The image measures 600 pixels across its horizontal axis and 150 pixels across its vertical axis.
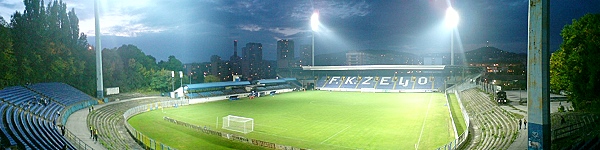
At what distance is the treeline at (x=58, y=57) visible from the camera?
30.7 m

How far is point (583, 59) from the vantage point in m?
19.9

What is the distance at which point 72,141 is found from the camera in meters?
17.6

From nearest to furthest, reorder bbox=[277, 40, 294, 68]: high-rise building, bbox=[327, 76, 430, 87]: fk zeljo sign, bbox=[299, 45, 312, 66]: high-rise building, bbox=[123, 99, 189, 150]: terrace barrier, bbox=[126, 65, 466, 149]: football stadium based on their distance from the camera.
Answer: bbox=[123, 99, 189, 150]: terrace barrier
bbox=[126, 65, 466, 149]: football stadium
bbox=[327, 76, 430, 87]: fk zeljo sign
bbox=[299, 45, 312, 66]: high-rise building
bbox=[277, 40, 294, 68]: high-rise building

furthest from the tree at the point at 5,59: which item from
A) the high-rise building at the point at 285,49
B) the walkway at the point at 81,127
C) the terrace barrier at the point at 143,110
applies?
the high-rise building at the point at 285,49

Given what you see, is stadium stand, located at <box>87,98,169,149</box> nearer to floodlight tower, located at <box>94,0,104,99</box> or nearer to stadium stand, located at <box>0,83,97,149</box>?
stadium stand, located at <box>0,83,97,149</box>

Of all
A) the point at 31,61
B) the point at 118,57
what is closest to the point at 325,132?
the point at 31,61

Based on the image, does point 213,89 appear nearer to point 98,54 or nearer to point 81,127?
point 98,54

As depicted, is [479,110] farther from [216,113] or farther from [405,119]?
[216,113]

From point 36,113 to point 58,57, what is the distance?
17.3m

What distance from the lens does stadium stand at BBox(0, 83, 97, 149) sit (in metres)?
14.0

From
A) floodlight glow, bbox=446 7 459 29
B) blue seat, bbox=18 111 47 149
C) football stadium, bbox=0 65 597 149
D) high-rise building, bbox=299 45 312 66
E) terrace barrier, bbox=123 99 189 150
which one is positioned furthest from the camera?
high-rise building, bbox=299 45 312 66

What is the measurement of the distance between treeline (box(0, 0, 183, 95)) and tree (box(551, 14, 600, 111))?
3856 cm

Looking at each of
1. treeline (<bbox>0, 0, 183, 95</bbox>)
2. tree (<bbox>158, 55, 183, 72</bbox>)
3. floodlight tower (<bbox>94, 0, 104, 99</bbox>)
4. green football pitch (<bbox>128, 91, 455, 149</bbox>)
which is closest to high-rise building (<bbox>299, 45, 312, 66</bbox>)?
tree (<bbox>158, 55, 183, 72</bbox>)

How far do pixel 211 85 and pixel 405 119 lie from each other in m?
33.7
